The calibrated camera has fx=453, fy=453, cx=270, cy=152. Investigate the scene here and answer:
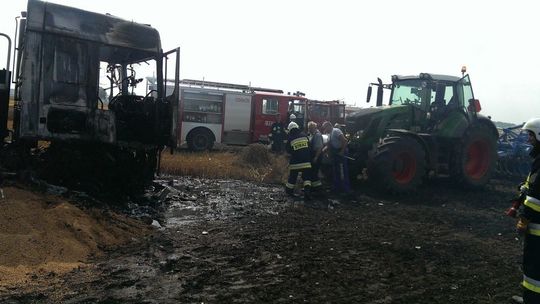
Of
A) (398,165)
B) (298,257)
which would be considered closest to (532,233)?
(298,257)

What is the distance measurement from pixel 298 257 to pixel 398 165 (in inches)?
220

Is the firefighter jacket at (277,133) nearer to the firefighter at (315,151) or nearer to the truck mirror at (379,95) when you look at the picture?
the truck mirror at (379,95)

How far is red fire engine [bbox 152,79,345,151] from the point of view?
727 inches

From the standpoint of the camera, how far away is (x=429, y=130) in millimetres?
11203

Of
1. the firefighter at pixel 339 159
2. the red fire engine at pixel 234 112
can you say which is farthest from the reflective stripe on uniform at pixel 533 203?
the red fire engine at pixel 234 112

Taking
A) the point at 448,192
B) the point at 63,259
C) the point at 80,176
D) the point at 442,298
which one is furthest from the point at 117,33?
the point at 448,192

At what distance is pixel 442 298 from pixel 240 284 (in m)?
1.96

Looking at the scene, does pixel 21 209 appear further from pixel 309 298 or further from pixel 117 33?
pixel 309 298

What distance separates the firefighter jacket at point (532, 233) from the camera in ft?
12.4

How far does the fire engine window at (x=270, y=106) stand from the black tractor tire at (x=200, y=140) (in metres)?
2.61

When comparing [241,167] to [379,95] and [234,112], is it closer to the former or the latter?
[379,95]

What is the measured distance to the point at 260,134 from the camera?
1947cm

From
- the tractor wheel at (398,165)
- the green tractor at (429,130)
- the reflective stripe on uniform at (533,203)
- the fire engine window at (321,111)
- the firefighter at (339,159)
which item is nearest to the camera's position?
the reflective stripe on uniform at (533,203)

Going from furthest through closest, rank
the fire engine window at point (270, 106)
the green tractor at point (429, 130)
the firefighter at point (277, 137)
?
1. the fire engine window at point (270, 106)
2. the firefighter at point (277, 137)
3. the green tractor at point (429, 130)
